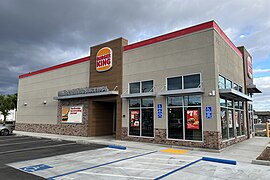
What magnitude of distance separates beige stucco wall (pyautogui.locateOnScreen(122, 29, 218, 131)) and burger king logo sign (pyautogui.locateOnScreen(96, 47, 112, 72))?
5.37 feet

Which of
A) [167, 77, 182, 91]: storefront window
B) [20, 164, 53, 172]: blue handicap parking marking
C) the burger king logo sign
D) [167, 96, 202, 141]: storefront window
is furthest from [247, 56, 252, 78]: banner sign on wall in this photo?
[20, 164, 53, 172]: blue handicap parking marking

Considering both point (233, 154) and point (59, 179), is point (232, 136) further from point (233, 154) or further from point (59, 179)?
point (59, 179)

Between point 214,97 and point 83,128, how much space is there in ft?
36.9

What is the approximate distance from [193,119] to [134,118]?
441 centimetres

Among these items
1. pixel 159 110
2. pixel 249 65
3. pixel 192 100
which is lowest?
pixel 159 110

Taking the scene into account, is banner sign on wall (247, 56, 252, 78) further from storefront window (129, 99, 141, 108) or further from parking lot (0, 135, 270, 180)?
parking lot (0, 135, 270, 180)

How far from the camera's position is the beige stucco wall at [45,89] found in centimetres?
1975

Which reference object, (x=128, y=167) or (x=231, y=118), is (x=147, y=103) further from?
(x=128, y=167)

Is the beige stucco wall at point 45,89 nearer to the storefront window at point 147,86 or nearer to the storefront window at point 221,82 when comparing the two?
the storefront window at point 147,86

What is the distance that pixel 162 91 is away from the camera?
13586 mm

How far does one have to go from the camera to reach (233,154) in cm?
1058

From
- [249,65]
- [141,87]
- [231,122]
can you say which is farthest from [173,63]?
[249,65]

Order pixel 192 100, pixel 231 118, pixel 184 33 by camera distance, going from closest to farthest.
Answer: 1. pixel 192 100
2. pixel 184 33
3. pixel 231 118

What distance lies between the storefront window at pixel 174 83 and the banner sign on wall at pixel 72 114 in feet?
28.7
